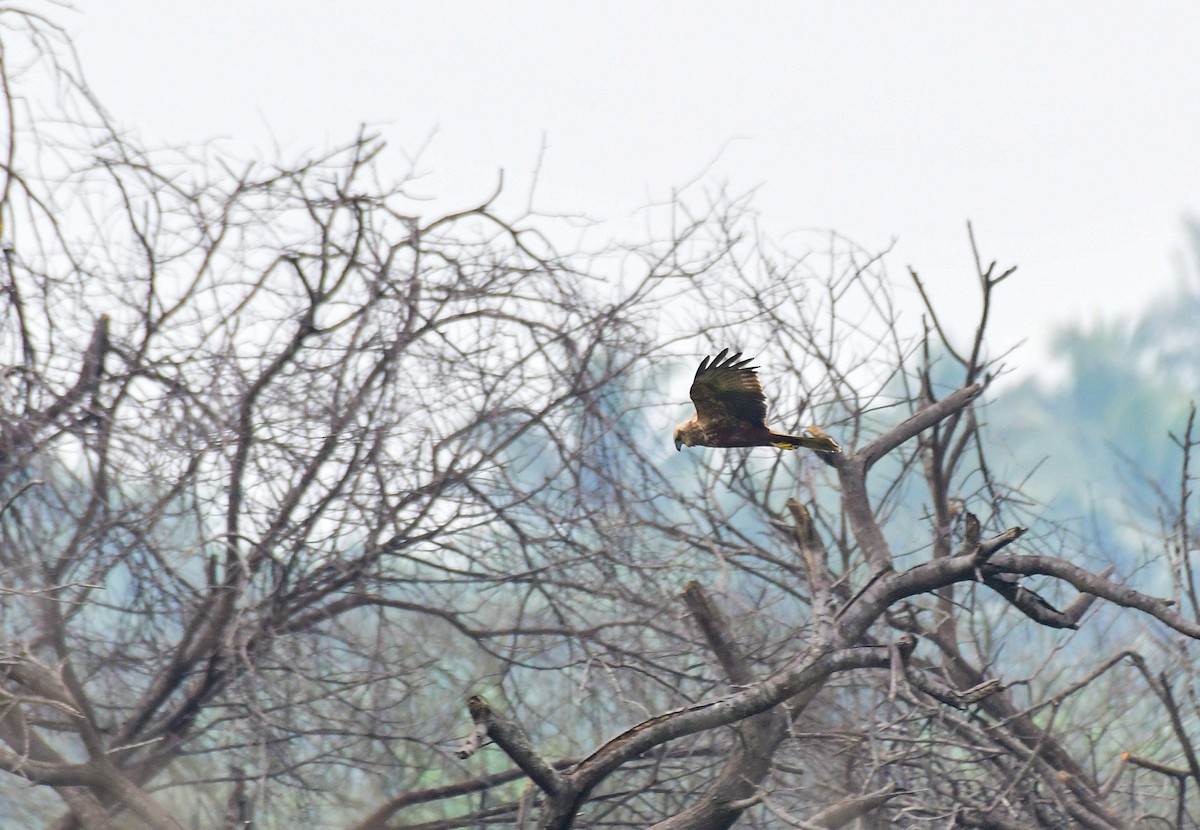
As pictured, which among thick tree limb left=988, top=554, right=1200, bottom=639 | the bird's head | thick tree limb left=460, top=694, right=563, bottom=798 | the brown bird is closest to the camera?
thick tree limb left=460, top=694, right=563, bottom=798

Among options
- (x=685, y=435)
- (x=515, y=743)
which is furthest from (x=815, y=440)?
(x=515, y=743)

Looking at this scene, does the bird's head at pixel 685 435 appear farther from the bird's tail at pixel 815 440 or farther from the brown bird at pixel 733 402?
the bird's tail at pixel 815 440

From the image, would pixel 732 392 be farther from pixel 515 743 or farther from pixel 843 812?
pixel 515 743

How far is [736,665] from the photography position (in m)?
4.29

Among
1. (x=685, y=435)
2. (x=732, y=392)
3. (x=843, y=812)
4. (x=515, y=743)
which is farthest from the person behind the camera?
(x=685, y=435)

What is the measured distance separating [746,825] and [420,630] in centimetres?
178

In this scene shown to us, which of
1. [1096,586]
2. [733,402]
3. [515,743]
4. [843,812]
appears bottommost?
[515,743]

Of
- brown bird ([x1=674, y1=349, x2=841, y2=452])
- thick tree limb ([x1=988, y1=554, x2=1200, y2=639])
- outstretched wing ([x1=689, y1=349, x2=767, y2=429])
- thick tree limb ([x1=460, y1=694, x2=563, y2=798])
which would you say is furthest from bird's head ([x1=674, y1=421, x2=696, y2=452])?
thick tree limb ([x1=460, y1=694, x2=563, y2=798])

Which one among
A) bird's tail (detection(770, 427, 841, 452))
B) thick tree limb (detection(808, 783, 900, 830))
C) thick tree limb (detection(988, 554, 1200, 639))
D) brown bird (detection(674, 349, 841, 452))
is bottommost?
thick tree limb (detection(808, 783, 900, 830))

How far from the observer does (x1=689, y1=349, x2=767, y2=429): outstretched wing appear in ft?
15.0

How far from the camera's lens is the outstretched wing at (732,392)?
15.0 ft

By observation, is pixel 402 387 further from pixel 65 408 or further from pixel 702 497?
pixel 702 497

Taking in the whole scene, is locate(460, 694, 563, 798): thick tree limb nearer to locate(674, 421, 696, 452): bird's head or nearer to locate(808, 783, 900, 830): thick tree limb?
locate(808, 783, 900, 830): thick tree limb

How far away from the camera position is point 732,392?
458cm
